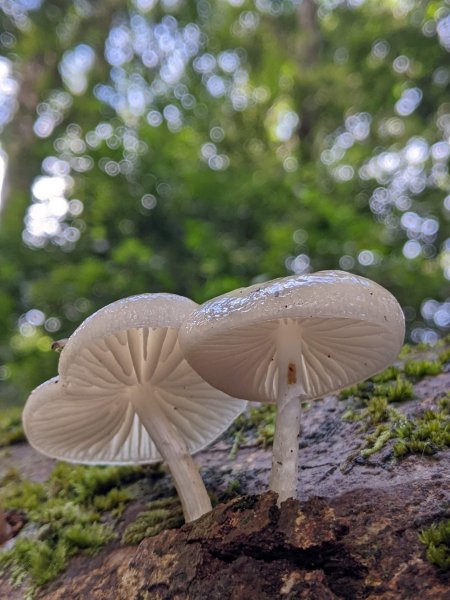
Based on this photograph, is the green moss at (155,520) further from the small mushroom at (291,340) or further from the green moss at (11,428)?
the green moss at (11,428)

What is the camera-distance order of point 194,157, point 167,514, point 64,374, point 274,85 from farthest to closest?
point 274,85, point 194,157, point 167,514, point 64,374

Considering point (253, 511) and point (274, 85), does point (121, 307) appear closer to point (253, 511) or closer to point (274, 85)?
point (253, 511)

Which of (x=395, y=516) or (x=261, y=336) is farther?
(x=261, y=336)

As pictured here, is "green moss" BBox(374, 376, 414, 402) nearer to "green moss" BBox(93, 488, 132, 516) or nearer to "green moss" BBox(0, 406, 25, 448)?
"green moss" BBox(93, 488, 132, 516)

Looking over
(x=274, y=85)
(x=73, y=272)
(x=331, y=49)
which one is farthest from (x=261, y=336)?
(x=331, y=49)

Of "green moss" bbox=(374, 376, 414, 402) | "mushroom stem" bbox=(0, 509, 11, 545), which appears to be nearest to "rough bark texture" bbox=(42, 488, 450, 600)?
"green moss" bbox=(374, 376, 414, 402)

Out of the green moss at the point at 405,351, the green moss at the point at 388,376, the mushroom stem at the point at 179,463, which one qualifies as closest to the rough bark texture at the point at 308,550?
the mushroom stem at the point at 179,463

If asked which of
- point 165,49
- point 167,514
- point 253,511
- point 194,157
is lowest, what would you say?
point 167,514

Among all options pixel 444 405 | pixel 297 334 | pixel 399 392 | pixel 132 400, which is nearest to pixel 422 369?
pixel 399 392
